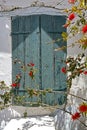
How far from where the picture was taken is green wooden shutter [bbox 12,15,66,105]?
20.1 ft

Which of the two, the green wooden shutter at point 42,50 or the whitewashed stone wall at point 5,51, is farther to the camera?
the whitewashed stone wall at point 5,51

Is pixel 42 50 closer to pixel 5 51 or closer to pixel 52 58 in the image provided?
pixel 52 58

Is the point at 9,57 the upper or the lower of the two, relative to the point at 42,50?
lower

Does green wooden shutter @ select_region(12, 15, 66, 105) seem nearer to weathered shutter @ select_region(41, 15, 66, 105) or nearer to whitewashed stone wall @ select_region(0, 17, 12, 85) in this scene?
weathered shutter @ select_region(41, 15, 66, 105)

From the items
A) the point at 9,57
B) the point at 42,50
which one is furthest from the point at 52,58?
the point at 9,57

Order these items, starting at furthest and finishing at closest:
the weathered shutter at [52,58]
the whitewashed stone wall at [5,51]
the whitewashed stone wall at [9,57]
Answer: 1. the whitewashed stone wall at [5,51]
2. the weathered shutter at [52,58]
3. the whitewashed stone wall at [9,57]

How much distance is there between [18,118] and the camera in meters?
6.25

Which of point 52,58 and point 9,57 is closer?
point 52,58

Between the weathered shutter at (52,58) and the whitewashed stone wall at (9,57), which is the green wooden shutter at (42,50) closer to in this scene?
the weathered shutter at (52,58)

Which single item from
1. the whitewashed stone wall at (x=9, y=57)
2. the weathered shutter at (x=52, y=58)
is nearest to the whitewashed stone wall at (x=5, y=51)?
the whitewashed stone wall at (x=9, y=57)

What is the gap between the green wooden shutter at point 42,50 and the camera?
613cm

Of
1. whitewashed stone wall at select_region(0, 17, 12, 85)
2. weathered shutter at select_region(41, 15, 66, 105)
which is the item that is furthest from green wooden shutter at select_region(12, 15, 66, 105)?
whitewashed stone wall at select_region(0, 17, 12, 85)

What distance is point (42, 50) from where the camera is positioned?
20.2 ft

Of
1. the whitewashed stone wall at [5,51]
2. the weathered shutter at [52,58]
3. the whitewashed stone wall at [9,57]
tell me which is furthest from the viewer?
the whitewashed stone wall at [5,51]
